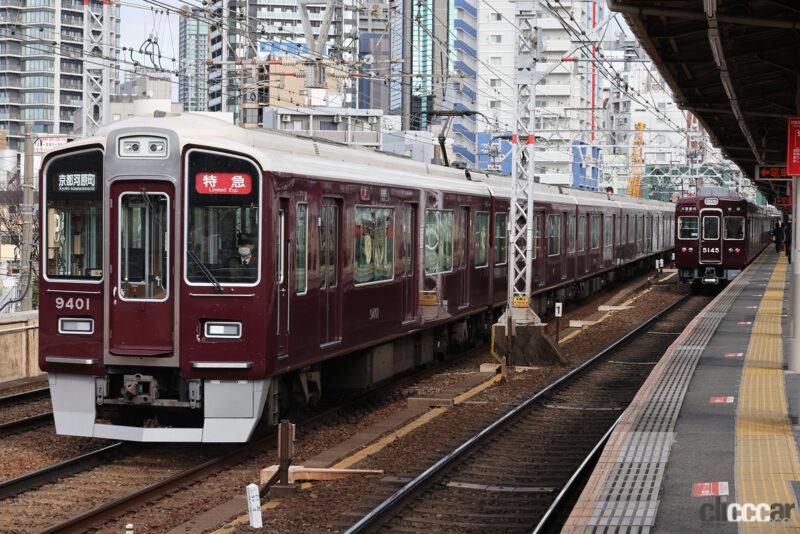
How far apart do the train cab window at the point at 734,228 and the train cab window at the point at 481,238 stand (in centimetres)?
1637

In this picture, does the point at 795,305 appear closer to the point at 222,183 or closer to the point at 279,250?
the point at 279,250

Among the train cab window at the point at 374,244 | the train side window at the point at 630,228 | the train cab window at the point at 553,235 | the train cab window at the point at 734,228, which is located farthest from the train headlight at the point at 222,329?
the train side window at the point at 630,228

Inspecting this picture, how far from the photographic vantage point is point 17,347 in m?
15.8

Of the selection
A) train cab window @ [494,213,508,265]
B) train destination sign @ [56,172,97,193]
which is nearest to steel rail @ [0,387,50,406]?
train destination sign @ [56,172,97,193]

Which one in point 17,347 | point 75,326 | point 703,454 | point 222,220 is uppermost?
point 222,220

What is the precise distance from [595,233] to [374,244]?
17.6m

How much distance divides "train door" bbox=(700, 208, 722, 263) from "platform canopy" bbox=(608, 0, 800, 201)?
1266cm

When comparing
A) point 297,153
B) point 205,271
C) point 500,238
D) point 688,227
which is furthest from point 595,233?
point 205,271

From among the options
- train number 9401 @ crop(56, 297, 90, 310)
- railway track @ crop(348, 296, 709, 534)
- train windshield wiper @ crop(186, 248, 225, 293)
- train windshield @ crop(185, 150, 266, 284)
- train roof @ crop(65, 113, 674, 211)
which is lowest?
railway track @ crop(348, 296, 709, 534)

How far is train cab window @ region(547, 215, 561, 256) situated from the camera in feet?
77.7

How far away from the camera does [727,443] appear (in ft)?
31.1

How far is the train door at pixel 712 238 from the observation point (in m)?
33.1

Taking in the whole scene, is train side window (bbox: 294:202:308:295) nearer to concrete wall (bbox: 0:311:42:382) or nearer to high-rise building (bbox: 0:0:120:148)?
concrete wall (bbox: 0:311:42:382)

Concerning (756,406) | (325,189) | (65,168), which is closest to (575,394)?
(756,406)
